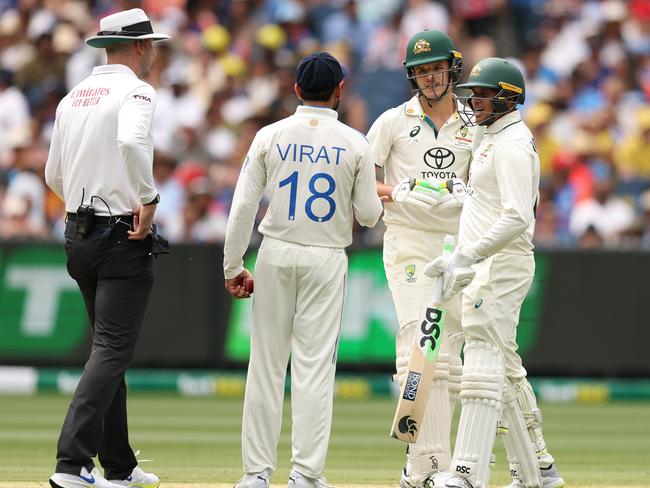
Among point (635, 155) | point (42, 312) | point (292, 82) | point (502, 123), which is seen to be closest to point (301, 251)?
point (502, 123)

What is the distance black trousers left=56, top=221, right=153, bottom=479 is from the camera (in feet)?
23.1

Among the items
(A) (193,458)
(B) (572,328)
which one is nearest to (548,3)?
(B) (572,328)

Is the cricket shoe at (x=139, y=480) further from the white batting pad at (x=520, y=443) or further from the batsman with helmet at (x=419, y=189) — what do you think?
the white batting pad at (x=520, y=443)

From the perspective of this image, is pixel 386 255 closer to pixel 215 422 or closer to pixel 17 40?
pixel 215 422

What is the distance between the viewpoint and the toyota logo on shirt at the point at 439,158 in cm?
811

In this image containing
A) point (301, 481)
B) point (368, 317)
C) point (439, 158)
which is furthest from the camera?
point (368, 317)

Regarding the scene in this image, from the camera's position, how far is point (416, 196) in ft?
25.5

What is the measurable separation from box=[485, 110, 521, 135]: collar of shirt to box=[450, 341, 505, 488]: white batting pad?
112 centimetres

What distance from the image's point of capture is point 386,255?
26.7ft

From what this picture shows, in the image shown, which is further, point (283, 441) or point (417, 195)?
point (283, 441)

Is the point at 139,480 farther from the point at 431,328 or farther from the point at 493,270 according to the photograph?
the point at 493,270

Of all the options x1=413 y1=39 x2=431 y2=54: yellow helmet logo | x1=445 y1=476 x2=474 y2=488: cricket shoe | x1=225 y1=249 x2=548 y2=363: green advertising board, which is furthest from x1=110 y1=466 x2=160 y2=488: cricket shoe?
x1=225 y1=249 x2=548 y2=363: green advertising board

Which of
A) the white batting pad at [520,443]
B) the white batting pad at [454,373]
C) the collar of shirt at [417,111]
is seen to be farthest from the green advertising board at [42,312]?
the white batting pad at [520,443]

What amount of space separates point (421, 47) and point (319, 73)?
1.01 meters
